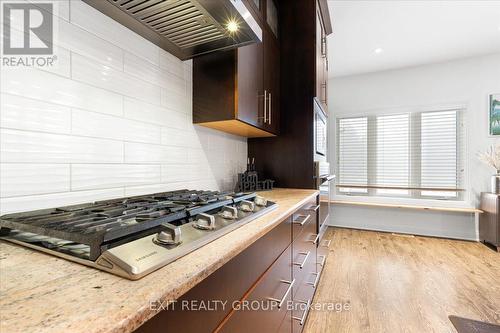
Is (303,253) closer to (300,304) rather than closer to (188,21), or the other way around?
(300,304)

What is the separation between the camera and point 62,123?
858 millimetres

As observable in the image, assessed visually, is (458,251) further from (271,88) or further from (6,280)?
(6,280)

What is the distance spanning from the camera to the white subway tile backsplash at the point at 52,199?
0.73m

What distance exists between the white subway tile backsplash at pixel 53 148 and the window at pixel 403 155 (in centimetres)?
390

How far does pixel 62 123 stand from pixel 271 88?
144cm

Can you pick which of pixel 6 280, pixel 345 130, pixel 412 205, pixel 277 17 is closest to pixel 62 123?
pixel 6 280

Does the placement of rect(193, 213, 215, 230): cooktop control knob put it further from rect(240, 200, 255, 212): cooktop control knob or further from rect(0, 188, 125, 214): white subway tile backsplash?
rect(0, 188, 125, 214): white subway tile backsplash

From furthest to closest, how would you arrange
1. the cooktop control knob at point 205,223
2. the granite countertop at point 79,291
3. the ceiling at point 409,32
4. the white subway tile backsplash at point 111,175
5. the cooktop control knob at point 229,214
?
1. the ceiling at point 409,32
2. the white subway tile backsplash at point 111,175
3. the cooktop control knob at point 229,214
4. the cooktop control knob at point 205,223
5. the granite countertop at point 79,291

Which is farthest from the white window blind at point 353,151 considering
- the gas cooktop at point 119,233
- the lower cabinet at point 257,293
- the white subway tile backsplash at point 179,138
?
the gas cooktop at point 119,233

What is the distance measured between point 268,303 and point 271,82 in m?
1.59

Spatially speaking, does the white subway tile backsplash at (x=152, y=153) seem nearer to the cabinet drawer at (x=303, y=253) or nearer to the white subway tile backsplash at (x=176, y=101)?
the white subway tile backsplash at (x=176, y=101)

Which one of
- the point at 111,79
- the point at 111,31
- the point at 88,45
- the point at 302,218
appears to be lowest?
the point at 302,218

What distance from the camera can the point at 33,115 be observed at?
780mm

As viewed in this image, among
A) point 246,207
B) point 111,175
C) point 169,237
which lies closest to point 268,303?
point 246,207
